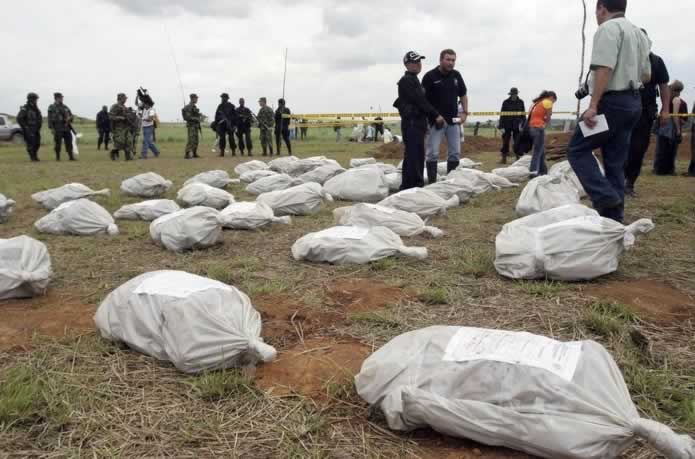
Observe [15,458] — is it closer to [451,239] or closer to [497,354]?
[497,354]

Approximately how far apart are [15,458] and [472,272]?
7.02 feet

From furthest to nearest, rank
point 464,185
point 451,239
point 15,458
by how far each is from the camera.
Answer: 1. point 464,185
2. point 451,239
3. point 15,458

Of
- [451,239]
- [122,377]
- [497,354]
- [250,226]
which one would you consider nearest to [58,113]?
[250,226]

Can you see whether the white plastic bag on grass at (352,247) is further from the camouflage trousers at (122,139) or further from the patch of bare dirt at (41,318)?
the camouflage trousers at (122,139)

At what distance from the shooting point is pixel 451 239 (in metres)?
3.66

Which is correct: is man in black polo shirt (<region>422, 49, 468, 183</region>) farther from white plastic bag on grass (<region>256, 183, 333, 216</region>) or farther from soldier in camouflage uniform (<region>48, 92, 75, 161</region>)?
soldier in camouflage uniform (<region>48, 92, 75, 161</region>)

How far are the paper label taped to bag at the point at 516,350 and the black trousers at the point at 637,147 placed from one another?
4370 mm

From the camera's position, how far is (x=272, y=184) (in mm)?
5938

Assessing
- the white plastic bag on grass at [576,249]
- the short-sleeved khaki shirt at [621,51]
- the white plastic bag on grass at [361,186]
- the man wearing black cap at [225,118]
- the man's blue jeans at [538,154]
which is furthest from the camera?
the man wearing black cap at [225,118]

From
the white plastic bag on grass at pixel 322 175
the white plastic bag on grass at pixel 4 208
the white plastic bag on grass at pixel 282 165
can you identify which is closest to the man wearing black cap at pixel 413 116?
the white plastic bag on grass at pixel 322 175

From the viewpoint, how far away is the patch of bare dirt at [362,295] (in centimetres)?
235

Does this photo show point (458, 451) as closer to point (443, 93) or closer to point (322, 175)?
point (443, 93)

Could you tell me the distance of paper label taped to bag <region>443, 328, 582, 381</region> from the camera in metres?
1.29

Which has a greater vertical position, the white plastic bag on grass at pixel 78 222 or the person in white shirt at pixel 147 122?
the person in white shirt at pixel 147 122
